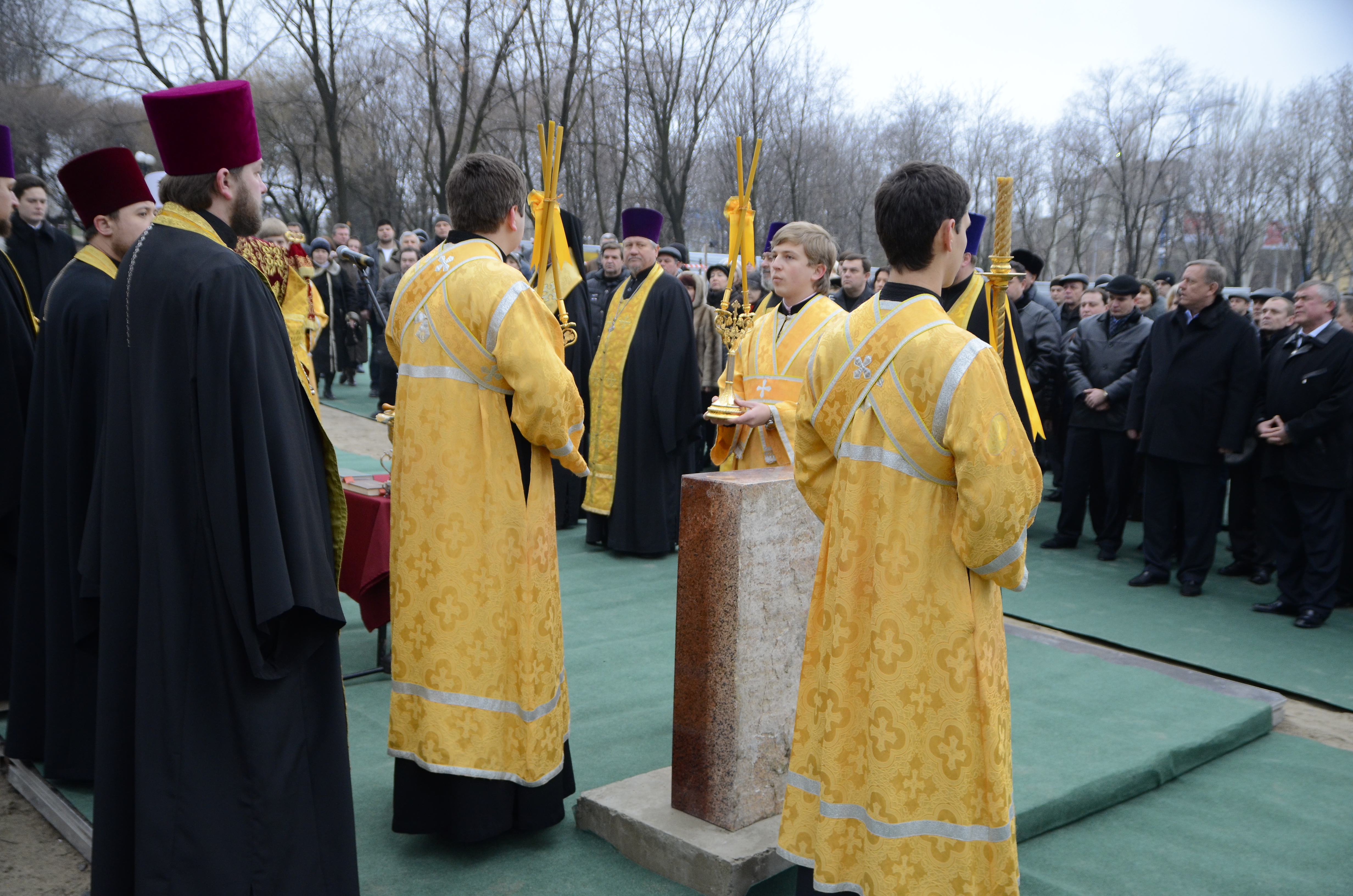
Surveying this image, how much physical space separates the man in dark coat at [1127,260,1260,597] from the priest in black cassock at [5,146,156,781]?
6459 mm

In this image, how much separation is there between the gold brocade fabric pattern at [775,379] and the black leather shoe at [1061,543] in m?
4.74

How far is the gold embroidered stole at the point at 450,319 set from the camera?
321 centimetres

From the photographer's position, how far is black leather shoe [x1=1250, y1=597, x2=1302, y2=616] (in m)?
6.68

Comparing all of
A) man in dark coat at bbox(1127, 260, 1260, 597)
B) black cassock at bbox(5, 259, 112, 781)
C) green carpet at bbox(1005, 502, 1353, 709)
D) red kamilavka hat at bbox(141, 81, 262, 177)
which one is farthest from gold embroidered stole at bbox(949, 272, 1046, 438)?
black cassock at bbox(5, 259, 112, 781)

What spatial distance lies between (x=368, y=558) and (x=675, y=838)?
2065mm

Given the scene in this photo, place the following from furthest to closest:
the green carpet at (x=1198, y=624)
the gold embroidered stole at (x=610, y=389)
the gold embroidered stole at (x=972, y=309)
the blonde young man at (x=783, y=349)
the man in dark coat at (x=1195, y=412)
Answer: the gold embroidered stole at (x=610, y=389) → the man in dark coat at (x=1195, y=412) → the green carpet at (x=1198, y=624) → the gold embroidered stole at (x=972, y=309) → the blonde young man at (x=783, y=349)

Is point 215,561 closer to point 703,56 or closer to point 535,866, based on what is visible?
point 535,866

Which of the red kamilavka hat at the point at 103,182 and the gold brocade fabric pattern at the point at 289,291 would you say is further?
the red kamilavka hat at the point at 103,182

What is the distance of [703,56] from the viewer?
27.8m

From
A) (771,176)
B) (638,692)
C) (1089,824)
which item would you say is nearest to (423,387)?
(638,692)

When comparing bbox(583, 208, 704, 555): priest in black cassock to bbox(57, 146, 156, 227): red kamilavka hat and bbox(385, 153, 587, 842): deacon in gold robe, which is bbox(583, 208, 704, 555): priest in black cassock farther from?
bbox(385, 153, 587, 842): deacon in gold robe

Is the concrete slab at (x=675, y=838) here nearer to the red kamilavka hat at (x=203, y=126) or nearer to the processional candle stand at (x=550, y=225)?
the processional candle stand at (x=550, y=225)

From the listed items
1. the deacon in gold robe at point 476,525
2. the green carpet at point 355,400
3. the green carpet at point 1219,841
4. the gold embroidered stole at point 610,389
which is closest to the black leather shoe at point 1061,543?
the gold embroidered stole at point 610,389

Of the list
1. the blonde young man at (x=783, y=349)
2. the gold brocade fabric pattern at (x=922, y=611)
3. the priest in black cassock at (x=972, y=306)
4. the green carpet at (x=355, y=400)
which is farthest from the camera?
the green carpet at (x=355, y=400)
